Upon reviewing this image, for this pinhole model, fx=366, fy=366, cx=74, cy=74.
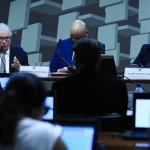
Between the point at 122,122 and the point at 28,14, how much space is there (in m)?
4.67

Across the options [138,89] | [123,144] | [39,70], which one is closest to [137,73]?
[138,89]

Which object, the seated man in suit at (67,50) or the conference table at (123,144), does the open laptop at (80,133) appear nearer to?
the conference table at (123,144)

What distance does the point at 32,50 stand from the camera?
19.6 feet

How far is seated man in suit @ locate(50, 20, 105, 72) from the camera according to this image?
11.8 ft

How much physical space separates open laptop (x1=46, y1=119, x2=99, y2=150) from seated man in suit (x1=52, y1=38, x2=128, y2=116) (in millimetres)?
559

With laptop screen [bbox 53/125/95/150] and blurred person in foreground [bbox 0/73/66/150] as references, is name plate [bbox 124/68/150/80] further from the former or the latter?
blurred person in foreground [bbox 0/73/66/150]

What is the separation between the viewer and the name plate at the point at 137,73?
273cm

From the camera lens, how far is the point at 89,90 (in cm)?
177

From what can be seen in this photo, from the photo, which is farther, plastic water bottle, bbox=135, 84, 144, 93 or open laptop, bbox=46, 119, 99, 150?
plastic water bottle, bbox=135, 84, 144, 93

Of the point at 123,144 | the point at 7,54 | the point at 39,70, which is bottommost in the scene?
the point at 123,144

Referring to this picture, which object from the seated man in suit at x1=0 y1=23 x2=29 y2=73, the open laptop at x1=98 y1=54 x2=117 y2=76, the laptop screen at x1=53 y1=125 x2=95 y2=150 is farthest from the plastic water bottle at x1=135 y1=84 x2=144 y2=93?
the laptop screen at x1=53 y1=125 x2=95 y2=150

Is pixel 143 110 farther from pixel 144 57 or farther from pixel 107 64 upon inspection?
pixel 144 57

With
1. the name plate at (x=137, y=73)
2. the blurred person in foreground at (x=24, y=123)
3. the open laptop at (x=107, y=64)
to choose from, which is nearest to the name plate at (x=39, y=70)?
the open laptop at (x=107, y=64)

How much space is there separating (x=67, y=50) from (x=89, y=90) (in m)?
2.03
